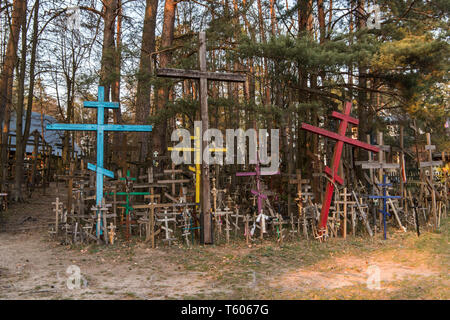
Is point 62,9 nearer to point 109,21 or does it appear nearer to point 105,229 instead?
point 109,21

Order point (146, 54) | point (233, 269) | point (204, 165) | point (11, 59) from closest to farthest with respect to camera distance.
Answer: point (233, 269), point (204, 165), point (146, 54), point (11, 59)

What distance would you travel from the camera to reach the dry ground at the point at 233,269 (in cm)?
535

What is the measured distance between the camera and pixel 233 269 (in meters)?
6.88

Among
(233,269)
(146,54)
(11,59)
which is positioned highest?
(11,59)

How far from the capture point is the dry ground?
5.35 m

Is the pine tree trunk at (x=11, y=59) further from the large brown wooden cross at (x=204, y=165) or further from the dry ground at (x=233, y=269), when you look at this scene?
the large brown wooden cross at (x=204, y=165)

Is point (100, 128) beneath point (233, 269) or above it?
above

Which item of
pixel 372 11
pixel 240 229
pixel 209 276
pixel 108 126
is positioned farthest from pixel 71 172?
pixel 372 11

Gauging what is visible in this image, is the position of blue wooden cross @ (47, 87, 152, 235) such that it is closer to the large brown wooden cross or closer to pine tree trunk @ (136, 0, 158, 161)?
the large brown wooden cross

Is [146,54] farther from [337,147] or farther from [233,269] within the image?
[233,269]

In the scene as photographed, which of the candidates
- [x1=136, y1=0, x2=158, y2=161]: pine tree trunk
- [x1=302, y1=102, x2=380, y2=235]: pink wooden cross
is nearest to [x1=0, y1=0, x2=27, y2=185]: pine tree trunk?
[x1=136, y1=0, x2=158, y2=161]: pine tree trunk

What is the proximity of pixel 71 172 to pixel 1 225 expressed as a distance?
359 centimetres

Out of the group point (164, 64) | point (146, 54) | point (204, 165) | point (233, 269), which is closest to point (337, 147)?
point (204, 165)
